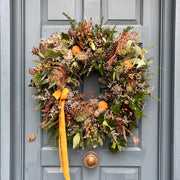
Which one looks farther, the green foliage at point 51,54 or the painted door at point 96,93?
the painted door at point 96,93

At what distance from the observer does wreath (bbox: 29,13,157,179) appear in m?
1.12

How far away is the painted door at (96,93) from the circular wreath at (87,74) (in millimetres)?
128

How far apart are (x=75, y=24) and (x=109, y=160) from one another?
0.87 meters

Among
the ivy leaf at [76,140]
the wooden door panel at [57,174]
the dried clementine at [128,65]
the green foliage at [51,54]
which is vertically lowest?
the wooden door panel at [57,174]

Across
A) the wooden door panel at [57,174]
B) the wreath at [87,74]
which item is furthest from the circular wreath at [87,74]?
the wooden door panel at [57,174]

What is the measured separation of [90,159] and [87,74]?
50cm

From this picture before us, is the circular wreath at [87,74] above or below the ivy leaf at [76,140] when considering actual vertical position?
above

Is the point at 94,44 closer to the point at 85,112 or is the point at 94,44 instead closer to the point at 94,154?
the point at 85,112

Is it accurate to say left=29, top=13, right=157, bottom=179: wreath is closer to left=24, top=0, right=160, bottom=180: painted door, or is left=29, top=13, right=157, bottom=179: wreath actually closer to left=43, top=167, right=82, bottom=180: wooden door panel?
left=24, top=0, right=160, bottom=180: painted door

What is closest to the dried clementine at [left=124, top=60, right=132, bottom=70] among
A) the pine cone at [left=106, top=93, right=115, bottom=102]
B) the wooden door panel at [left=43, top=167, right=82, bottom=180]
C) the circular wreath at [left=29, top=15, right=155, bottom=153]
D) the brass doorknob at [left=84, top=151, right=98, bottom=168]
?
the circular wreath at [left=29, top=15, right=155, bottom=153]

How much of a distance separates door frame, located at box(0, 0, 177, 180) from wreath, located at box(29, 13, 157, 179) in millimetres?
145
